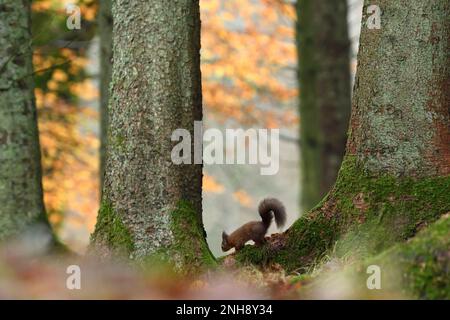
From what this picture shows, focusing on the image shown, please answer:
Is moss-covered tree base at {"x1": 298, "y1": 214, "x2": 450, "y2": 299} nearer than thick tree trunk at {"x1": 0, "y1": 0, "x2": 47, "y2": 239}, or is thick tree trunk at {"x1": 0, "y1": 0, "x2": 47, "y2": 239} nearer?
moss-covered tree base at {"x1": 298, "y1": 214, "x2": 450, "y2": 299}

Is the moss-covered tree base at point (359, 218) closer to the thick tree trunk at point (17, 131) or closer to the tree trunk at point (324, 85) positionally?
the thick tree trunk at point (17, 131)

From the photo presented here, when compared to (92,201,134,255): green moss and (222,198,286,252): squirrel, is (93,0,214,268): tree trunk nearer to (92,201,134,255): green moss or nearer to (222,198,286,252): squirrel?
(92,201,134,255): green moss

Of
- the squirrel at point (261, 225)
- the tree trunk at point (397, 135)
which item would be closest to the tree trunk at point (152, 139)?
the squirrel at point (261, 225)

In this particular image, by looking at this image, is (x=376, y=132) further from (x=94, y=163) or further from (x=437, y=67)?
(x=94, y=163)

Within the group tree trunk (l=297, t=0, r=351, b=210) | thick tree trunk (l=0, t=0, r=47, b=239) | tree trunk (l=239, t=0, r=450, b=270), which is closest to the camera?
tree trunk (l=239, t=0, r=450, b=270)

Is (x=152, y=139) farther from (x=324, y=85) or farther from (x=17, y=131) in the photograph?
(x=324, y=85)

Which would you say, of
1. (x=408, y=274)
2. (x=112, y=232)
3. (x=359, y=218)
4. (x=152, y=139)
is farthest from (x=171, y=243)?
(x=408, y=274)

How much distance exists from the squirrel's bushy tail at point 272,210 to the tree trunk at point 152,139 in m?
0.95

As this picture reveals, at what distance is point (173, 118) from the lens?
263 inches

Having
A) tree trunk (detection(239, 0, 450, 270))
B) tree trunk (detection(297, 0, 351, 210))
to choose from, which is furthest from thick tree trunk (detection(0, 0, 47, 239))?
tree trunk (detection(297, 0, 351, 210))

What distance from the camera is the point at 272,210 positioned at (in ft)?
24.7

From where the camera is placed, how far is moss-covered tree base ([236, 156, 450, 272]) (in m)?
6.68

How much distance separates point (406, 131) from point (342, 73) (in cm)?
634
